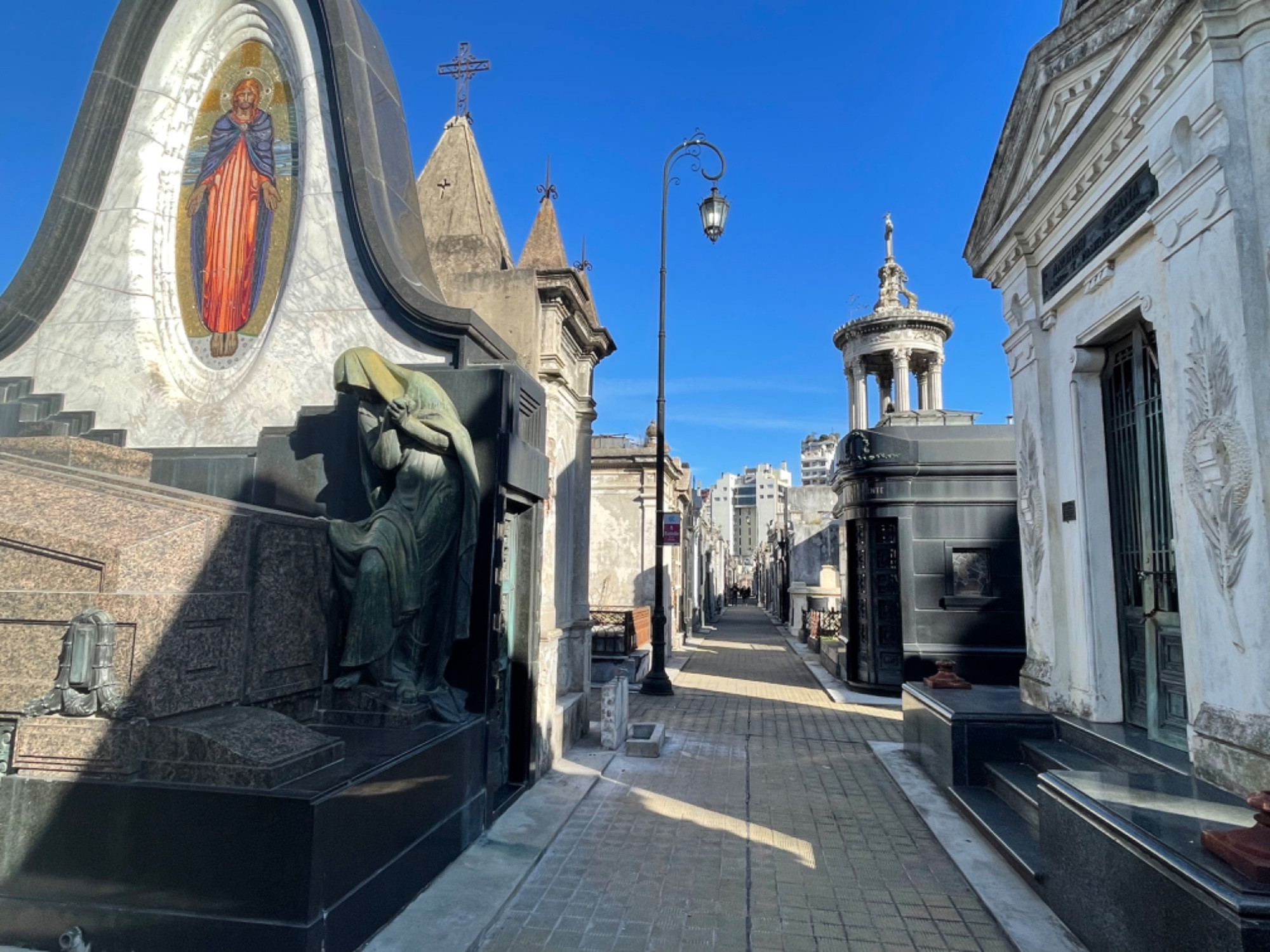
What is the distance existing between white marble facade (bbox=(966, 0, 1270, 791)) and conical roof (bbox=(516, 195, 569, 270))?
15.5 ft

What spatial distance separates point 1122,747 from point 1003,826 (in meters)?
0.98

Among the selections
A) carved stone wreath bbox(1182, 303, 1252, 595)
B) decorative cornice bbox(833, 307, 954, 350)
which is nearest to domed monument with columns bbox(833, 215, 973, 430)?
decorative cornice bbox(833, 307, 954, 350)

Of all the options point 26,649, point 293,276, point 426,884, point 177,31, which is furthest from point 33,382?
point 426,884

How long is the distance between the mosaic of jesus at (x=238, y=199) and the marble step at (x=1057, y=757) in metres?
7.17

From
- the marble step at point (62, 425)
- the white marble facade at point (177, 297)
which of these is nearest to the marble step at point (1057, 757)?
the white marble facade at point (177, 297)

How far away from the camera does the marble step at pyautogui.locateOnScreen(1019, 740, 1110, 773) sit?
5309mm

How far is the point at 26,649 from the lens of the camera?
348cm

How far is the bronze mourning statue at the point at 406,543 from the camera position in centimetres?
466

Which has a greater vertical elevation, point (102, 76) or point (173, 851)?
point (102, 76)

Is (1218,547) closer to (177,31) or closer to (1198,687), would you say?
(1198,687)

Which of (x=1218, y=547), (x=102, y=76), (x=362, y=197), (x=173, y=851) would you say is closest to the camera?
(x=173, y=851)

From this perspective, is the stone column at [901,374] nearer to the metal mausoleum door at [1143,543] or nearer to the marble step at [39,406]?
the metal mausoleum door at [1143,543]

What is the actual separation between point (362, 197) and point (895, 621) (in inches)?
411

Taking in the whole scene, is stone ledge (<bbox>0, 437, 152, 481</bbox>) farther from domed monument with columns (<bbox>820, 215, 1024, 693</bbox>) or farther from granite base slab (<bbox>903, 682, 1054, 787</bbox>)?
domed monument with columns (<bbox>820, 215, 1024, 693</bbox>)
